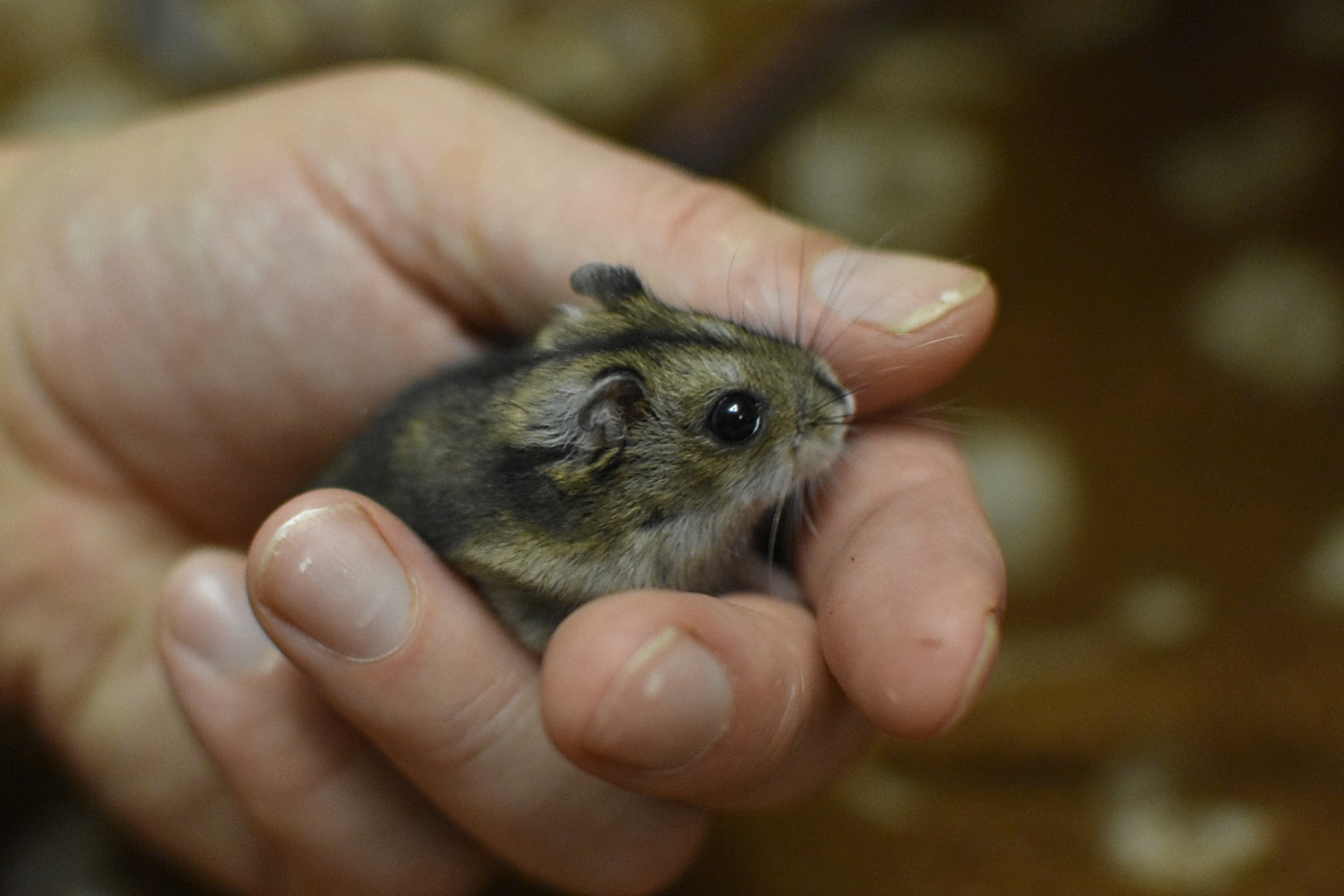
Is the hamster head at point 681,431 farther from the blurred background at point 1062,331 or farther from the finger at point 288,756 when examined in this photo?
the blurred background at point 1062,331

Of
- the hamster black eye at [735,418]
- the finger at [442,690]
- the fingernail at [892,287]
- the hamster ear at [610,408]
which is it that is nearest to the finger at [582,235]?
the fingernail at [892,287]

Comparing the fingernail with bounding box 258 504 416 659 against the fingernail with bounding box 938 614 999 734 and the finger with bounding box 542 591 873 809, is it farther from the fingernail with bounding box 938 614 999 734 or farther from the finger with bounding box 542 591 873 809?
the fingernail with bounding box 938 614 999 734

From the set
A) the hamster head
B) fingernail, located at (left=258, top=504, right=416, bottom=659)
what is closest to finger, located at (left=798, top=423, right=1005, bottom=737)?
the hamster head

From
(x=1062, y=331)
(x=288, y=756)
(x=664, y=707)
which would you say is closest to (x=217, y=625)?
(x=288, y=756)

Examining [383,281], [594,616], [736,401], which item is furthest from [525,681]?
[383,281]

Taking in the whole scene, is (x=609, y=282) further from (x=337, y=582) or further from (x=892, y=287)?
(x=337, y=582)
